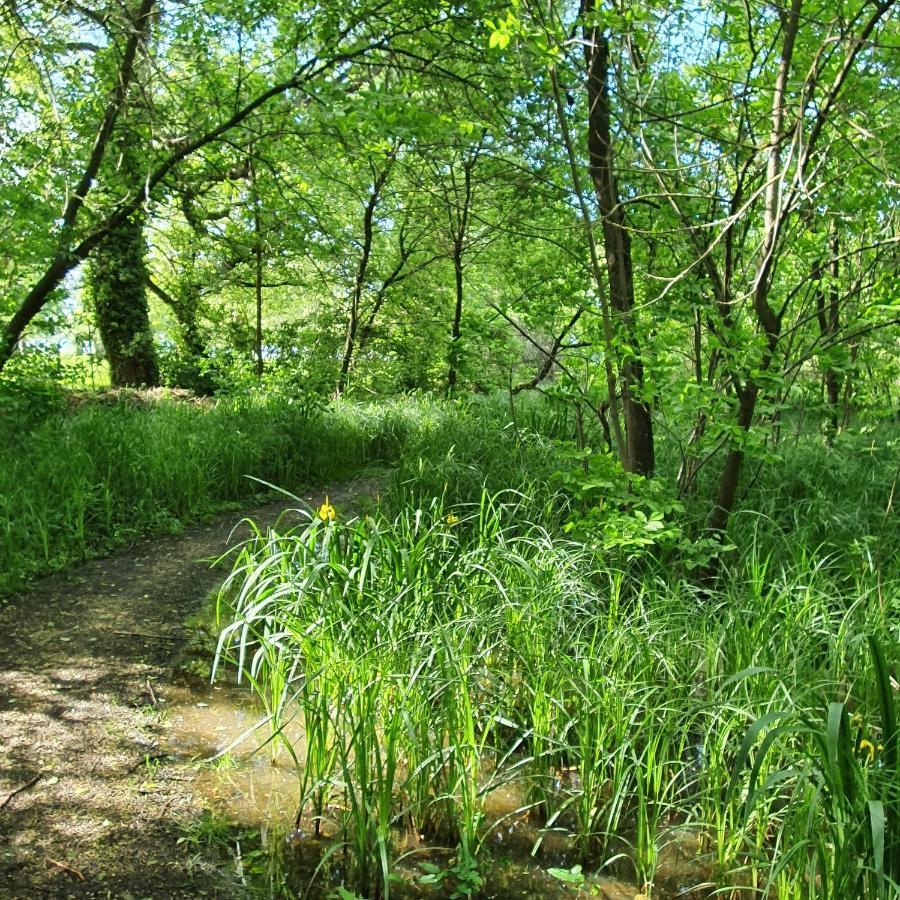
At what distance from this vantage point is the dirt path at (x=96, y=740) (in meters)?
2.20

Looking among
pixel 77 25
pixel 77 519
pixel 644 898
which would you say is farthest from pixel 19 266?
pixel 644 898

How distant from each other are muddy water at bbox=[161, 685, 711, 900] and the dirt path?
0.29 feet

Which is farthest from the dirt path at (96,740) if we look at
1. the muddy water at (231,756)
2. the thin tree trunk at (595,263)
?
the thin tree trunk at (595,263)

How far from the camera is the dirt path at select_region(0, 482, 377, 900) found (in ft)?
7.22

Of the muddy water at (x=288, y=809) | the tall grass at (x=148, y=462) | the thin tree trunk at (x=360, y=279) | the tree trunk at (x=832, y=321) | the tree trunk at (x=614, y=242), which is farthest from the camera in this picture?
the thin tree trunk at (x=360, y=279)

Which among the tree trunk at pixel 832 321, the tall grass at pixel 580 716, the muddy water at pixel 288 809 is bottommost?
the muddy water at pixel 288 809

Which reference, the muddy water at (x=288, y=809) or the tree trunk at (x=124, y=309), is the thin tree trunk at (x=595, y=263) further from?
the tree trunk at (x=124, y=309)

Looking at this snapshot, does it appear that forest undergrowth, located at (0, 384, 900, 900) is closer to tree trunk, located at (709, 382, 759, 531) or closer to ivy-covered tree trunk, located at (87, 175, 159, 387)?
tree trunk, located at (709, 382, 759, 531)

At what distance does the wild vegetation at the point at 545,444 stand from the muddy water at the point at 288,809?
3 centimetres

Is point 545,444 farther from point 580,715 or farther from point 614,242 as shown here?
point 580,715

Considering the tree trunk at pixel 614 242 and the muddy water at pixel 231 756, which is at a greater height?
the tree trunk at pixel 614 242

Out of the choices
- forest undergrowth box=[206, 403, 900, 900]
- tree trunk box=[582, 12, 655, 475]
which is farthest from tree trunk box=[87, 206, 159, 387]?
forest undergrowth box=[206, 403, 900, 900]

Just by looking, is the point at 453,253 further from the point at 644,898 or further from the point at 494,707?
the point at 644,898

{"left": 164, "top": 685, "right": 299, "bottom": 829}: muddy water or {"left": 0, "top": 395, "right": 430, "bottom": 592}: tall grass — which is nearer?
{"left": 164, "top": 685, "right": 299, "bottom": 829}: muddy water
